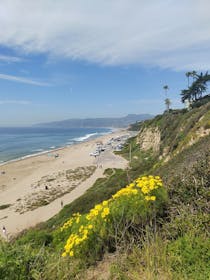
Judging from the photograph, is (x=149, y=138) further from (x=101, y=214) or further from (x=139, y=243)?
(x=139, y=243)

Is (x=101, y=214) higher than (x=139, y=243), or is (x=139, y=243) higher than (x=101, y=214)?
(x=101, y=214)

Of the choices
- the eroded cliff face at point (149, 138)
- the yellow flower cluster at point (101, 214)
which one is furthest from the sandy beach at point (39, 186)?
the yellow flower cluster at point (101, 214)

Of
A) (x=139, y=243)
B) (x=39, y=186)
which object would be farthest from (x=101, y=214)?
(x=39, y=186)

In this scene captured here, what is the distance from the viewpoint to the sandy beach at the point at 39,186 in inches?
982

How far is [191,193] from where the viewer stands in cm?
471

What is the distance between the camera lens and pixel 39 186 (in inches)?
Answer: 1502

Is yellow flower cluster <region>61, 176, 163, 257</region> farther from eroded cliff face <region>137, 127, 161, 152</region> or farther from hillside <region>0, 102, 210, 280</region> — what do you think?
eroded cliff face <region>137, 127, 161, 152</region>

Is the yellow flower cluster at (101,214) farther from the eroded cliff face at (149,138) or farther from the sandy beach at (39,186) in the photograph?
the eroded cliff face at (149,138)

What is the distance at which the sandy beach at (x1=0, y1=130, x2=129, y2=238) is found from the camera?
982 inches

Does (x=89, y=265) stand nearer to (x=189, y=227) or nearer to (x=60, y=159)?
(x=189, y=227)

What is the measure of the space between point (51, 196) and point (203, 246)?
29890mm

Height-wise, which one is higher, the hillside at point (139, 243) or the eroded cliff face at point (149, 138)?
the hillside at point (139, 243)

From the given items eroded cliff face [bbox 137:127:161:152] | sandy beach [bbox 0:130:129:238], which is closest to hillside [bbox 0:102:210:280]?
sandy beach [bbox 0:130:129:238]

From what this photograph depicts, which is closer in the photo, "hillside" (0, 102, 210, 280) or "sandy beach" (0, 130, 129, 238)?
"hillside" (0, 102, 210, 280)
